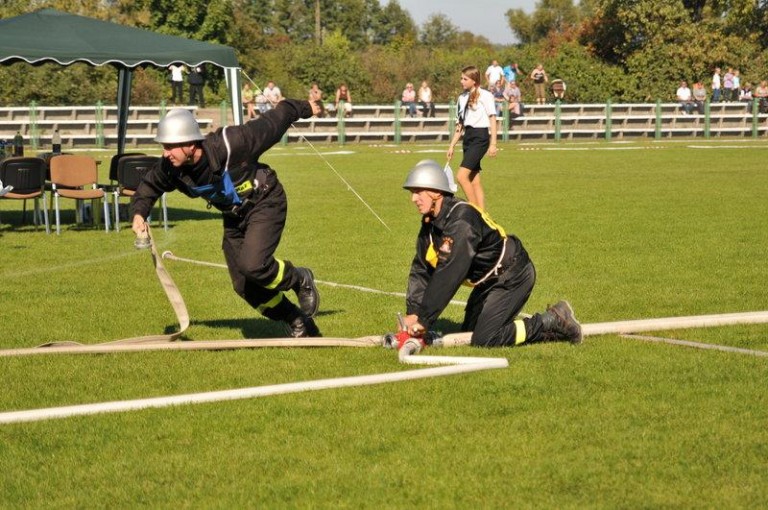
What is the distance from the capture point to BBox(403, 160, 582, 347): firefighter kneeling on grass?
26.1 feet

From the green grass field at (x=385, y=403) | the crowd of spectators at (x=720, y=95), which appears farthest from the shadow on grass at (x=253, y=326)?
the crowd of spectators at (x=720, y=95)

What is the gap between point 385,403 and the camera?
697 centimetres

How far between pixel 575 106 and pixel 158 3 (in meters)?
25.1

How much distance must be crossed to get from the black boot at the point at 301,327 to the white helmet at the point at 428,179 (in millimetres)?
1657

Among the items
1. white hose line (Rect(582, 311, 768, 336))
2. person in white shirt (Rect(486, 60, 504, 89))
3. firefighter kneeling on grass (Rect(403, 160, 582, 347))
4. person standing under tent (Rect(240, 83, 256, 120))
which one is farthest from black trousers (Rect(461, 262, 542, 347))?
person in white shirt (Rect(486, 60, 504, 89))

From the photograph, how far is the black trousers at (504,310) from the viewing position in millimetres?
8484

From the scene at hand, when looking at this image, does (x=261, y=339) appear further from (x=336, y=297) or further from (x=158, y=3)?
(x=158, y=3)

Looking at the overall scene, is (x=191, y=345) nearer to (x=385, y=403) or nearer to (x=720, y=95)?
(x=385, y=403)

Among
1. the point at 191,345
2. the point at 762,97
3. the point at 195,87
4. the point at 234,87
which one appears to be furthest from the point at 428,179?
the point at 762,97

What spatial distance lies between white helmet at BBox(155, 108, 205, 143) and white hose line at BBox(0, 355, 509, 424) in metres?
1.88

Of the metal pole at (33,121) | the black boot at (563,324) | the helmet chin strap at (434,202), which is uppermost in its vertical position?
the helmet chin strap at (434,202)

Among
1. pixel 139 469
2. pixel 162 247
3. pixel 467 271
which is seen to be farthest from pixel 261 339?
pixel 162 247

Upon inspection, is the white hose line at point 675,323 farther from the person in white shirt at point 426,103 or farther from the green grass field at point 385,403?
the person in white shirt at point 426,103

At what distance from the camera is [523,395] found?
711cm
